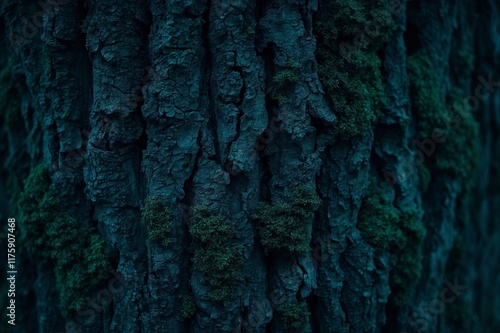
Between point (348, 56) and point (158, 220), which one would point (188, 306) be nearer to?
point (158, 220)

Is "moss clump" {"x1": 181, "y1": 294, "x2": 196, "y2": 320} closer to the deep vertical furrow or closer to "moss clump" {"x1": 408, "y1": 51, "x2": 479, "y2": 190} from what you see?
the deep vertical furrow

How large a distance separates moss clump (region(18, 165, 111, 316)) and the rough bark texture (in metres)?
0.08

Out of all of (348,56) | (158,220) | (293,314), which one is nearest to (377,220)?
(293,314)

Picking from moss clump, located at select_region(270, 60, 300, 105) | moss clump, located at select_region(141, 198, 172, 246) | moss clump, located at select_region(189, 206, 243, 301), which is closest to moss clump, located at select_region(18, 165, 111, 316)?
moss clump, located at select_region(141, 198, 172, 246)

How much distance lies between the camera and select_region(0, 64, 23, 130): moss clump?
429cm

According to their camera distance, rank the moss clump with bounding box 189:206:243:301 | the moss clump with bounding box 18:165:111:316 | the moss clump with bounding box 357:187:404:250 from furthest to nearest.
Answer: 1. the moss clump with bounding box 357:187:404:250
2. the moss clump with bounding box 18:165:111:316
3. the moss clump with bounding box 189:206:243:301

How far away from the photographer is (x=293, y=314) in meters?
3.38

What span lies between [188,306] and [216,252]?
1.81 ft

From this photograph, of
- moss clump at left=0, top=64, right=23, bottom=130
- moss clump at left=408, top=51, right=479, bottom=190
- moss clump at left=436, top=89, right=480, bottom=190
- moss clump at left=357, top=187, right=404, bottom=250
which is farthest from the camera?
moss clump at left=436, top=89, right=480, bottom=190

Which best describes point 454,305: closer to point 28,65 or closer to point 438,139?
point 438,139

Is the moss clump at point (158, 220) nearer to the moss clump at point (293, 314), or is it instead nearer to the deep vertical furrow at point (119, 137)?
the deep vertical furrow at point (119, 137)

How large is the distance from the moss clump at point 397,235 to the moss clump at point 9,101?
3.84 meters

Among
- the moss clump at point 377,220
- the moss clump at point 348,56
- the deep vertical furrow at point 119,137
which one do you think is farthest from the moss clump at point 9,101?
the moss clump at point 377,220

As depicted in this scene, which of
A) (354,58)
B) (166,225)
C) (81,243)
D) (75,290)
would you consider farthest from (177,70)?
(75,290)
